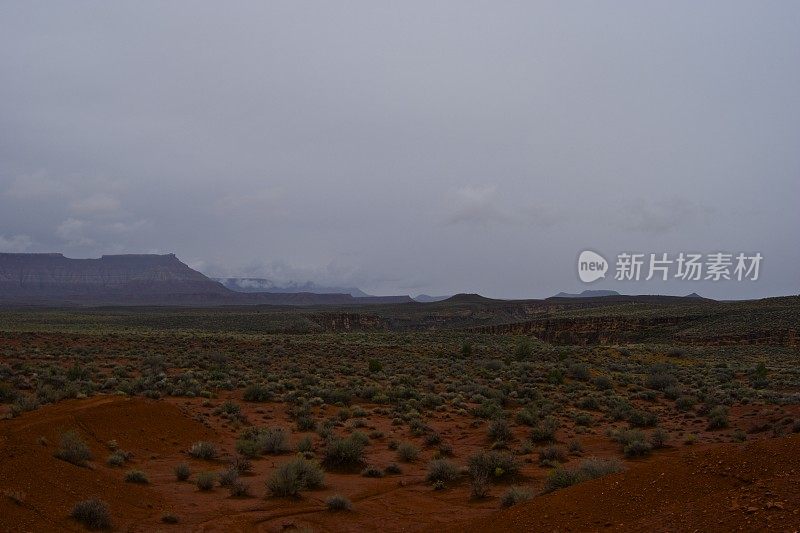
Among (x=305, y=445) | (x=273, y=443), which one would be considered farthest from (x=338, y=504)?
(x=273, y=443)

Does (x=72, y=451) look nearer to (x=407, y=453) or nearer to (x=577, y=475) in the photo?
(x=407, y=453)

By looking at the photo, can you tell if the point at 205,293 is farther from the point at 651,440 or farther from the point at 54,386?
the point at 651,440

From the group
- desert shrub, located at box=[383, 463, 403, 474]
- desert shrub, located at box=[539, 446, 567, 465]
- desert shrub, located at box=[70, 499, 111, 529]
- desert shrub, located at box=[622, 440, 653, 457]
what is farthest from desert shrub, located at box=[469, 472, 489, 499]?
desert shrub, located at box=[70, 499, 111, 529]

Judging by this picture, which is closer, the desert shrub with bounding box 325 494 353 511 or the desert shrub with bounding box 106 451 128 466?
→ the desert shrub with bounding box 325 494 353 511

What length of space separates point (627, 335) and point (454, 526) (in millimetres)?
57022

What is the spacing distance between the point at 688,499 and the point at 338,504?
18.2 ft

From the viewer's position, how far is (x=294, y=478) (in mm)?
9953

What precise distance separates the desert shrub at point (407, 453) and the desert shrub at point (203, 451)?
14.9ft

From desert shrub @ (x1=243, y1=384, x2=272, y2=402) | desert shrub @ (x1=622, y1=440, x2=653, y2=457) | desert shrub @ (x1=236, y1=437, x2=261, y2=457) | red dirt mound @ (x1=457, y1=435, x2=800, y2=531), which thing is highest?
red dirt mound @ (x1=457, y1=435, x2=800, y2=531)

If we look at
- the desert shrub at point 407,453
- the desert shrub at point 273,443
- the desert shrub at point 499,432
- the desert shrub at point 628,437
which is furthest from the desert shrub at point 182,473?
the desert shrub at point 628,437

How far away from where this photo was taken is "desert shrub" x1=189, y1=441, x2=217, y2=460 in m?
12.7

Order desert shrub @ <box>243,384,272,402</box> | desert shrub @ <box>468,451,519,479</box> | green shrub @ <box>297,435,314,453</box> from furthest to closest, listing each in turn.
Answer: desert shrub @ <box>243,384,272,402</box> → green shrub @ <box>297,435,314,453</box> → desert shrub @ <box>468,451,519,479</box>

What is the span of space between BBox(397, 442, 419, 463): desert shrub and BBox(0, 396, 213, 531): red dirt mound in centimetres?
554

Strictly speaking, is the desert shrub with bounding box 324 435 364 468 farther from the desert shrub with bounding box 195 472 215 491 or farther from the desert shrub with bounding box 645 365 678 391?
the desert shrub with bounding box 645 365 678 391
